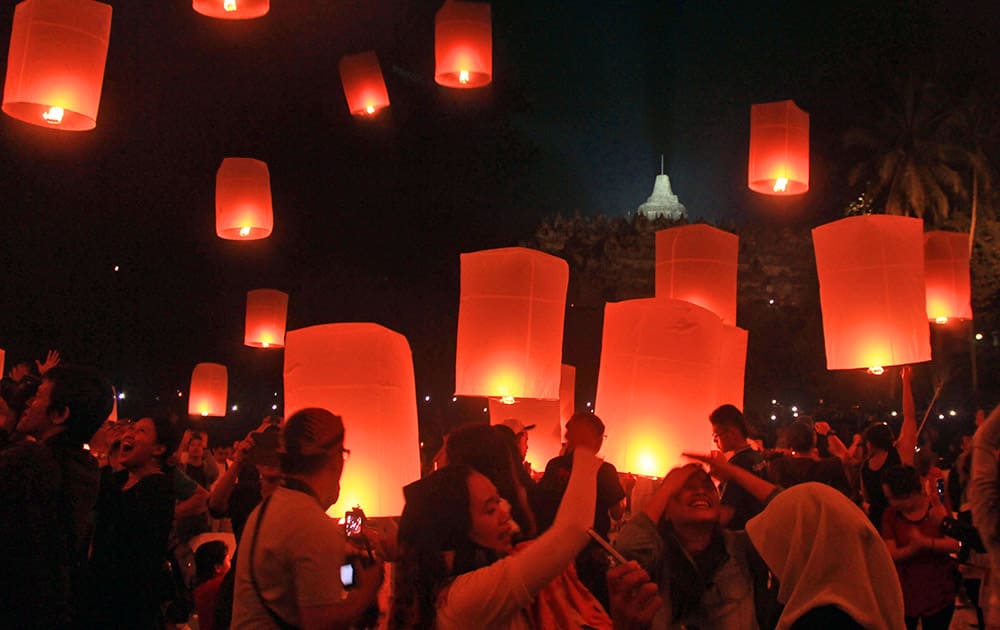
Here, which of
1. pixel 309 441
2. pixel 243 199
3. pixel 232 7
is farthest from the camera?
pixel 243 199

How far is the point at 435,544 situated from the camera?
2.94m

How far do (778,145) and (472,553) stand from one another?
688cm

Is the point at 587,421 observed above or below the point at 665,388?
below

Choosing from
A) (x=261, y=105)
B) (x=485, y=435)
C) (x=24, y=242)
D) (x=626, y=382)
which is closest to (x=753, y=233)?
(x=261, y=105)

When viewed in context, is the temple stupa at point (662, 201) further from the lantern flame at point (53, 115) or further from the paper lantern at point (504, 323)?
the lantern flame at point (53, 115)

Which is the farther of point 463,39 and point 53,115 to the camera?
point 463,39

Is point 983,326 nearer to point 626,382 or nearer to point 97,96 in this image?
point 626,382

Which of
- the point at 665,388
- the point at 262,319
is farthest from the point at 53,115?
the point at 262,319

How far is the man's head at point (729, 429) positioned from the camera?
6504 mm

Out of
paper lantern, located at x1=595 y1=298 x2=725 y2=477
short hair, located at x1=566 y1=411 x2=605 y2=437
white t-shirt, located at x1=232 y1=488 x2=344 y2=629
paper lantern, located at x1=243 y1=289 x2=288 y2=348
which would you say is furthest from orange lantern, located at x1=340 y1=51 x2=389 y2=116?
white t-shirt, located at x1=232 y1=488 x2=344 y2=629

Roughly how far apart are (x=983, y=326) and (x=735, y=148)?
8.62 metres

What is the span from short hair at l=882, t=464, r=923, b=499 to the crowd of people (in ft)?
3.99

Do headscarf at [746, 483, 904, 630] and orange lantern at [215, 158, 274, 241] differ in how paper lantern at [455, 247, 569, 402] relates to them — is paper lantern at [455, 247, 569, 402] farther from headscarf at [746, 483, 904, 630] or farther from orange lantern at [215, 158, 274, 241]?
headscarf at [746, 483, 904, 630]

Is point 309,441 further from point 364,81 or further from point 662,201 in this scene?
point 662,201
